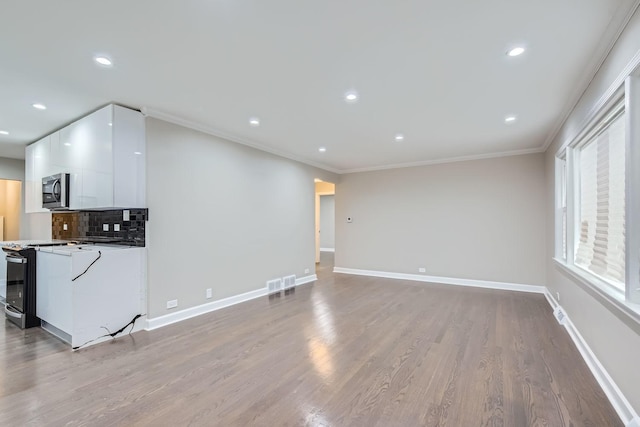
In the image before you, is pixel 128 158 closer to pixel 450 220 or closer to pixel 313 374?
pixel 313 374

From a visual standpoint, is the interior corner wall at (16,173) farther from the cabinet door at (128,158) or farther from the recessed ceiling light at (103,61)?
the recessed ceiling light at (103,61)

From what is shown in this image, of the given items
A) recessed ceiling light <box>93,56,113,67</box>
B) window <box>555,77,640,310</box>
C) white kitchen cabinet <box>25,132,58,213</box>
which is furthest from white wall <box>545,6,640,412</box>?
white kitchen cabinet <box>25,132,58,213</box>

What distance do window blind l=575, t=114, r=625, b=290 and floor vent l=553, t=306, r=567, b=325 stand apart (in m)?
0.73

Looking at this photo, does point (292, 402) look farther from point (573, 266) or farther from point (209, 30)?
point (573, 266)

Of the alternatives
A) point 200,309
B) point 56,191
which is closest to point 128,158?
point 56,191

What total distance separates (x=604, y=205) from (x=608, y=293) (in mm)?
937

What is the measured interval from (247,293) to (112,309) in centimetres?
196

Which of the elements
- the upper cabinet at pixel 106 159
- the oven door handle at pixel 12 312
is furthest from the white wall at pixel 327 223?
the oven door handle at pixel 12 312

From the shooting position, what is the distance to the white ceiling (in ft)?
6.15

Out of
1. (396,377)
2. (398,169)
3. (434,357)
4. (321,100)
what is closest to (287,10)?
(321,100)

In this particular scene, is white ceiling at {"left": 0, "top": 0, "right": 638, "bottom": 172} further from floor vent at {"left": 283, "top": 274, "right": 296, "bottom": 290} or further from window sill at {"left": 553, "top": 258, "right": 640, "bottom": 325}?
floor vent at {"left": 283, "top": 274, "right": 296, "bottom": 290}

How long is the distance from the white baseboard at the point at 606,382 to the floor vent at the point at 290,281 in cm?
416

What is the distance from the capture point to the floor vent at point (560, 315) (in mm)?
3609

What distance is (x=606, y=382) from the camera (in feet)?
7.43
